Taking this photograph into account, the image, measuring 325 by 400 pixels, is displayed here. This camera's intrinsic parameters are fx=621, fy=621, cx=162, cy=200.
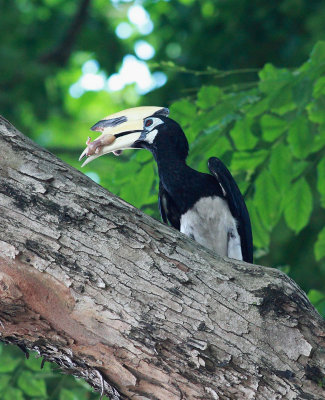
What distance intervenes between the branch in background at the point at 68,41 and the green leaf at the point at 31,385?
14.8ft

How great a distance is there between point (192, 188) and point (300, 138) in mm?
690

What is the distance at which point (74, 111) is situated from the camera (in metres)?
9.45

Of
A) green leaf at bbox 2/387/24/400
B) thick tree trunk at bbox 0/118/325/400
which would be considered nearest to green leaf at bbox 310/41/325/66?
thick tree trunk at bbox 0/118/325/400

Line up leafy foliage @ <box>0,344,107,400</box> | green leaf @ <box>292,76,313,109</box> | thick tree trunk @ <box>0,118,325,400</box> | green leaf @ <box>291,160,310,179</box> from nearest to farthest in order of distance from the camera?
thick tree trunk @ <box>0,118,325,400</box> → green leaf @ <box>292,76,313,109</box> → leafy foliage @ <box>0,344,107,400</box> → green leaf @ <box>291,160,310,179</box>

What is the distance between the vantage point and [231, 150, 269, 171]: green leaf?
368 centimetres

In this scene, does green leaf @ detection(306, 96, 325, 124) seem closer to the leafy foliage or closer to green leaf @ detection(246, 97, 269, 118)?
green leaf @ detection(246, 97, 269, 118)

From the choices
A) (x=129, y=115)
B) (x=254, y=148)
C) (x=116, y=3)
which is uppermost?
(x=116, y=3)

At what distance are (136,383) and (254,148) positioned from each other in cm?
215

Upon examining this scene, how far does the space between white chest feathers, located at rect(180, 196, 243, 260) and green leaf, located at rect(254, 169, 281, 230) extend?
6.9 inches

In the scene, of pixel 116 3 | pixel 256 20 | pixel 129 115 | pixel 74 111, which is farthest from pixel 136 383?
pixel 74 111

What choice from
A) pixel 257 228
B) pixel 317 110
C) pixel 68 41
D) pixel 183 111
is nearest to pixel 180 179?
pixel 183 111

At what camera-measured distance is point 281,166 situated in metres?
3.63

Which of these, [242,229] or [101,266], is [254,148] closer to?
[242,229]

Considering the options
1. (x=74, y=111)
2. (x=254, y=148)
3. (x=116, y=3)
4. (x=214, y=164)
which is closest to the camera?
(x=214, y=164)
